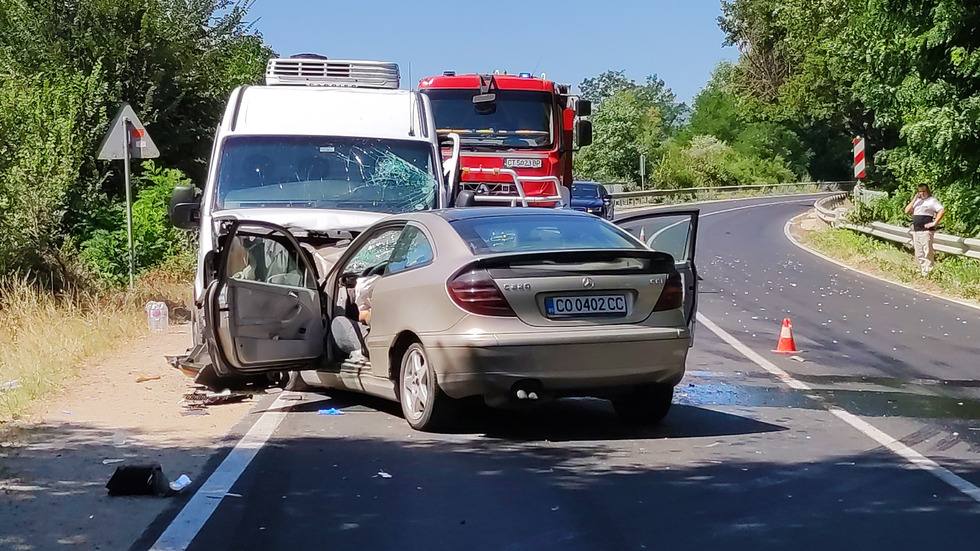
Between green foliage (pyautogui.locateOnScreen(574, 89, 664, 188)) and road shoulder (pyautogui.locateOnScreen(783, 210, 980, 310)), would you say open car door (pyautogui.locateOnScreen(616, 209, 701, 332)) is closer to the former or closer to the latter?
road shoulder (pyautogui.locateOnScreen(783, 210, 980, 310))

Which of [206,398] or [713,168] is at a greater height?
[713,168]

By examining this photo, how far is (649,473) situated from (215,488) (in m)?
2.43

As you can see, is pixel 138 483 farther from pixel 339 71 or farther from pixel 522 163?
pixel 522 163

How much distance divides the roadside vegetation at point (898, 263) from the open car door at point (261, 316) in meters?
12.8

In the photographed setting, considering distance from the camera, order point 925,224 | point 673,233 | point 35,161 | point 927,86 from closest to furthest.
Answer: point 673,233
point 35,161
point 925,224
point 927,86

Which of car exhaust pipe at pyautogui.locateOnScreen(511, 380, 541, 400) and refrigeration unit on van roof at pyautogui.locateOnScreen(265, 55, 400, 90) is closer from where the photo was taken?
car exhaust pipe at pyautogui.locateOnScreen(511, 380, 541, 400)

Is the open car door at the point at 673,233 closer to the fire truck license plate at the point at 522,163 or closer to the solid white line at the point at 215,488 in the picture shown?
the solid white line at the point at 215,488

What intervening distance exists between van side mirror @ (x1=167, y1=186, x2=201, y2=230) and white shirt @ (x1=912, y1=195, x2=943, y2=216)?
15.1 metres

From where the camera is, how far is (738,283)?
70.4ft

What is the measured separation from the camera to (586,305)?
799 cm

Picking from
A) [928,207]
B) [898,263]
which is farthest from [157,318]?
[898,263]

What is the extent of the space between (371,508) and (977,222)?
19.6 metres

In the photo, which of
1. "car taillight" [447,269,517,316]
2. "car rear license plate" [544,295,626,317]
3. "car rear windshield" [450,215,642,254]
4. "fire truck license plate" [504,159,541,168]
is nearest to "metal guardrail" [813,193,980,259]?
"fire truck license plate" [504,159,541,168]

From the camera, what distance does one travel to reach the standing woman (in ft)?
73.2
